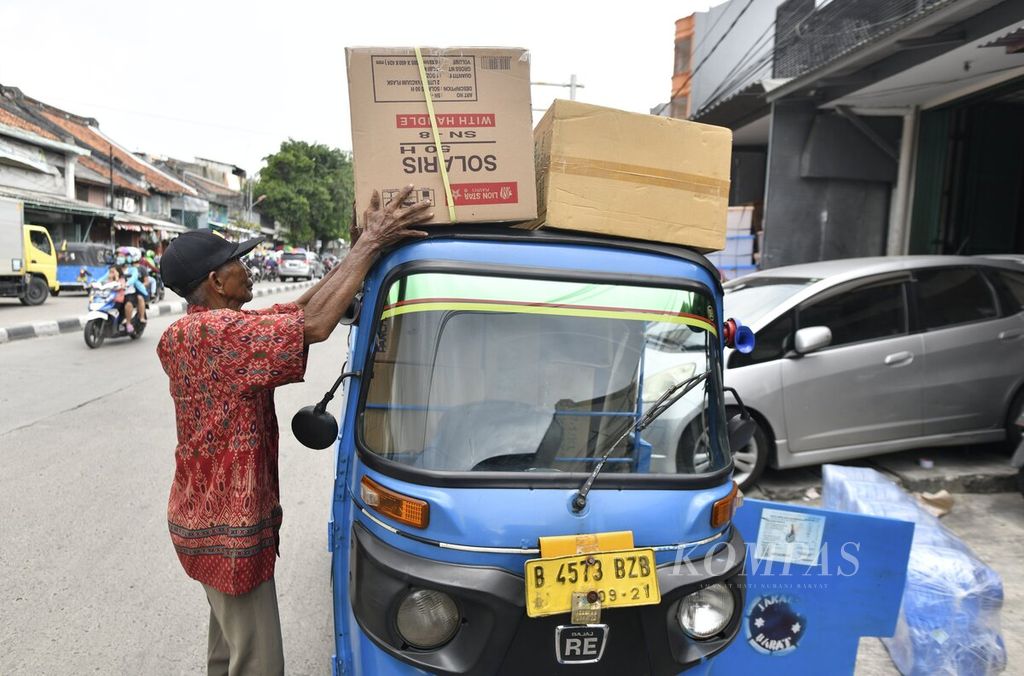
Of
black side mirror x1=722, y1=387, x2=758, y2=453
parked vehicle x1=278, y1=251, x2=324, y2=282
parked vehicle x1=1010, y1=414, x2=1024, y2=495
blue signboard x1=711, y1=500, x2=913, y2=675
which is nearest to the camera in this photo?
black side mirror x1=722, y1=387, x2=758, y2=453

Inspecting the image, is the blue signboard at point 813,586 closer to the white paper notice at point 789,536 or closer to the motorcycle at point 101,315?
the white paper notice at point 789,536

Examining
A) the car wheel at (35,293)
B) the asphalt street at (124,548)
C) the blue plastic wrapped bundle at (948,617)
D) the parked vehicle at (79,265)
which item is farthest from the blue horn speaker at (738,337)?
the parked vehicle at (79,265)

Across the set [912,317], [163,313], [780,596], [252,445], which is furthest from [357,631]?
[163,313]

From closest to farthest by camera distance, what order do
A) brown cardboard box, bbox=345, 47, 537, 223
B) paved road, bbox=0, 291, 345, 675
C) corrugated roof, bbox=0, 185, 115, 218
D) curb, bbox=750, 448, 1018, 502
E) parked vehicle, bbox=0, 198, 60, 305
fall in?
1. brown cardboard box, bbox=345, 47, 537, 223
2. paved road, bbox=0, 291, 345, 675
3. curb, bbox=750, 448, 1018, 502
4. parked vehicle, bbox=0, 198, 60, 305
5. corrugated roof, bbox=0, 185, 115, 218

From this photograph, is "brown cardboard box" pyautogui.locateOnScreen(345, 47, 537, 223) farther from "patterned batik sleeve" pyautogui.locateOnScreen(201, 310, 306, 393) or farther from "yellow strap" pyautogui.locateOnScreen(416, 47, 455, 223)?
"patterned batik sleeve" pyautogui.locateOnScreen(201, 310, 306, 393)

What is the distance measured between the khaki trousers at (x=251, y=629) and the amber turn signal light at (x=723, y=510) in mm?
1400

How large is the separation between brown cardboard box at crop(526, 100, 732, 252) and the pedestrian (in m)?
0.50

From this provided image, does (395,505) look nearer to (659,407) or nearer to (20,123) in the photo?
(659,407)

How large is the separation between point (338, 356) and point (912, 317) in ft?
28.1

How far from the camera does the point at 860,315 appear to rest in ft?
17.3

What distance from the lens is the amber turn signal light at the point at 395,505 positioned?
6.19ft

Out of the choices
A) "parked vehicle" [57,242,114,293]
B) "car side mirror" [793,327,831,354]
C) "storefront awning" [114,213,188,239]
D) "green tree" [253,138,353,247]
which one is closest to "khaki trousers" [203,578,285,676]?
"car side mirror" [793,327,831,354]

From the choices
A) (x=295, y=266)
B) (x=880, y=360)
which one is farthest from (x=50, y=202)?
(x=880, y=360)

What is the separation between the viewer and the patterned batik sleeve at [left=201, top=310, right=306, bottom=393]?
1967 millimetres
